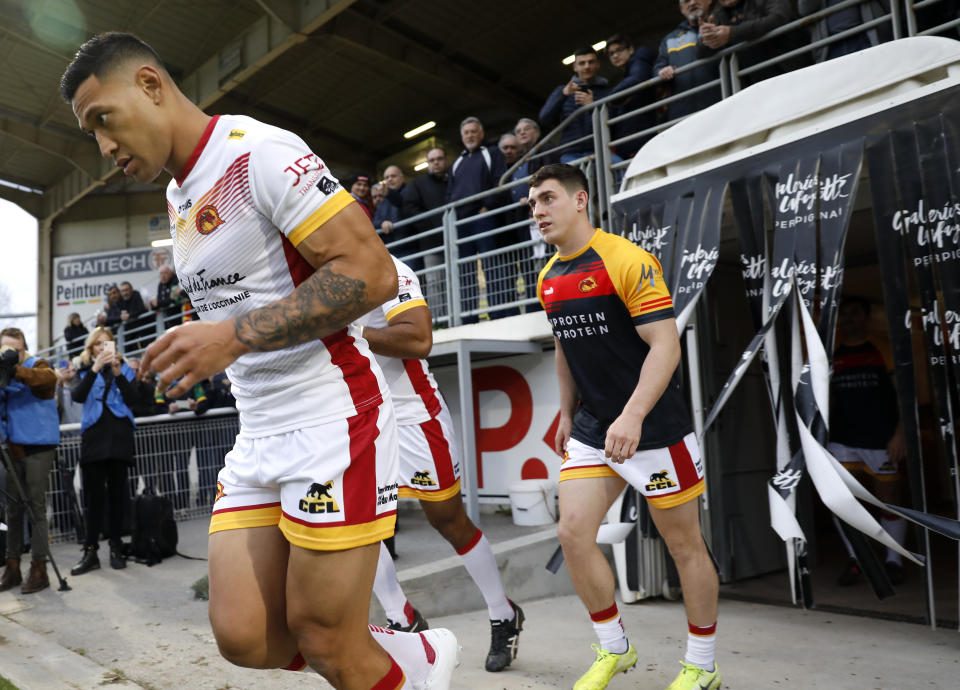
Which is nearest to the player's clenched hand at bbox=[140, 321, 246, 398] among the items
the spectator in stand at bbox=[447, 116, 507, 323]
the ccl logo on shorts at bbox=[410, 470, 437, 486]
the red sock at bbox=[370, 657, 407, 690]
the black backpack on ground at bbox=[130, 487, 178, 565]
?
the red sock at bbox=[370, 657, 407, 690]

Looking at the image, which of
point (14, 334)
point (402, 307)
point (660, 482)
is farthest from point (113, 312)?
point (660, 482)

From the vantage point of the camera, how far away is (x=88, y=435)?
21.0 feet

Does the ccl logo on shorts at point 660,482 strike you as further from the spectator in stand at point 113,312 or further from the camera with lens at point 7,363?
the spectator in stand at point 113,312

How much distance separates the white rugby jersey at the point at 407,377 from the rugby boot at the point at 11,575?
13.1ft

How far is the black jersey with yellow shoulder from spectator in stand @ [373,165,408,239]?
22.1 feet

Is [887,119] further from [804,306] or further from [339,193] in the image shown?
[339,193]

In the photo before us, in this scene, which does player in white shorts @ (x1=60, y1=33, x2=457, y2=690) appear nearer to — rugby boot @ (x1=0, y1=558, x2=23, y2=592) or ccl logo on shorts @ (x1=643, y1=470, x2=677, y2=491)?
ccl logo on shorts @ (x1=643, y1=470, x2=677, y2=491)

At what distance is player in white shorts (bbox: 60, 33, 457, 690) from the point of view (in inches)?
75.5

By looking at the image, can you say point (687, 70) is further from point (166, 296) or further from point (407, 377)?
point (166, 296)

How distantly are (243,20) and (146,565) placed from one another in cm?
1137

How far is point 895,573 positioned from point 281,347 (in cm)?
528

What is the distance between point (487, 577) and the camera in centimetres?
381

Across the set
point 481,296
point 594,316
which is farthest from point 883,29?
point 481,296

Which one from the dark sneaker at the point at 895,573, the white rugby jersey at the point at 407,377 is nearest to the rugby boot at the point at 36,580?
the white rugby jersey at the point at 407,377
